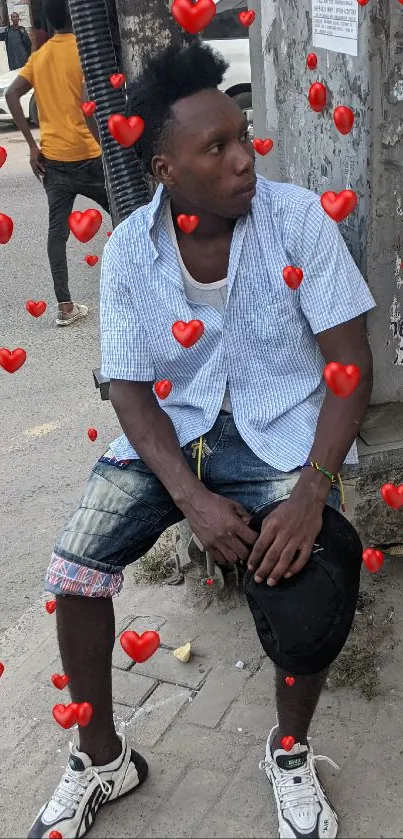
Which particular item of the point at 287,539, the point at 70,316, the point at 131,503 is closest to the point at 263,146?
the point at 131,503

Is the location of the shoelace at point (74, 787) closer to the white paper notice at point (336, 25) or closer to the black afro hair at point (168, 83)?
the black afro hair at point (168, 83)

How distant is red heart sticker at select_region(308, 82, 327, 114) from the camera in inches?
113

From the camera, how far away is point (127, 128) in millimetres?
2748

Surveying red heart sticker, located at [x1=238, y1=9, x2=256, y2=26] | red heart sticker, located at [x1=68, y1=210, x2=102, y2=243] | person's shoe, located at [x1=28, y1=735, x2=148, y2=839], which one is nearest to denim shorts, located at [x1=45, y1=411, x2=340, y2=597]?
person's shoe, located at [x1=28, y1=735, x2=148, y2=839]

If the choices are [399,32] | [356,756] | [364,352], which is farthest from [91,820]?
[399,32]

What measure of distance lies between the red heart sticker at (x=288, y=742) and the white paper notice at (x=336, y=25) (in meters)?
1.80

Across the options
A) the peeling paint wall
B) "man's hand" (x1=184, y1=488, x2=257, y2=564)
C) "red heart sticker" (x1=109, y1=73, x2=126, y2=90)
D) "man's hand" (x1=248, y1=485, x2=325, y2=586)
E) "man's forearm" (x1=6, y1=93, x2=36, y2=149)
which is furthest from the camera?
"man's forearm" (x1=6, y1=93, x2=36, y2=149)

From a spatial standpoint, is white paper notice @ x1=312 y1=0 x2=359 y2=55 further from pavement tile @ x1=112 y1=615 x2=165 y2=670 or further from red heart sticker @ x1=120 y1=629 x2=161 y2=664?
pavement tile @ x1=112 y1=615 x2=165 y2=670

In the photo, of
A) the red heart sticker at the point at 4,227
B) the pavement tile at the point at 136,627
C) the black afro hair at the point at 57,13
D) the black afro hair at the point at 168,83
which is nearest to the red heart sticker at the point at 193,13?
the black afro hair at the point at 168,83

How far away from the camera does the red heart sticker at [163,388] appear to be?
2.75 m

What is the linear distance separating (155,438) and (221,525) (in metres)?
0.32

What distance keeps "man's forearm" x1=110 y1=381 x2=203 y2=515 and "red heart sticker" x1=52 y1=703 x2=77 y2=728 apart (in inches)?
24.2

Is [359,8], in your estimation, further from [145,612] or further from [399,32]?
[145,612]

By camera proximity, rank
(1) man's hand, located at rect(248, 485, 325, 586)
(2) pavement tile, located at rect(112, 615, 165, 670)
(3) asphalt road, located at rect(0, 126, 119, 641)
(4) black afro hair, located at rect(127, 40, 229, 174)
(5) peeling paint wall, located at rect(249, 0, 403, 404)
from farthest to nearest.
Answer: (3) asphalt road, located at rect(0, 126, 119, 641)
(2) pavement tile, located at rect(112, 615, 165, 670)
(5) peeling paint wall, located at rect(249, 0, 403, 404)
(4) black afro hair, located at rect(127, 40, 229, 174)
(1) man's hand, located at rect(248, 485, 325, 586)
